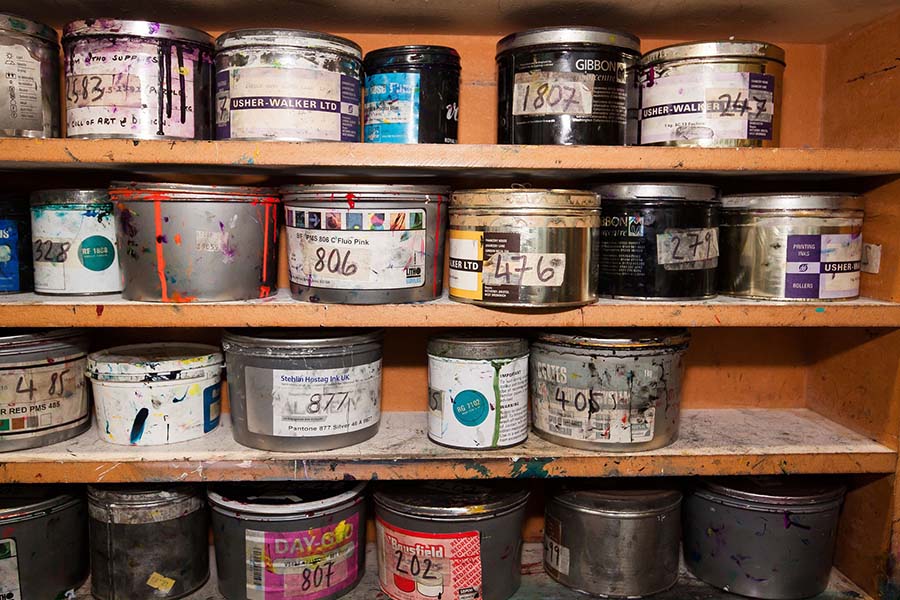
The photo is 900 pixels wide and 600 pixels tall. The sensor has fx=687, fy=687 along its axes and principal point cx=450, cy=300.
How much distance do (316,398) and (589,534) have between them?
599 millimetres

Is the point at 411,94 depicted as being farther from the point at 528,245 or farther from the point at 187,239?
the point at 187,239

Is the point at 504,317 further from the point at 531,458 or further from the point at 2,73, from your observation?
the point at 2,73

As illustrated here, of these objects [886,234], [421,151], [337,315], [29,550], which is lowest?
[29,550]

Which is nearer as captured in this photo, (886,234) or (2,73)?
(2,73)

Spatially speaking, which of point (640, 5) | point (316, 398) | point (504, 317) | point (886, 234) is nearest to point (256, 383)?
point (316, 398)

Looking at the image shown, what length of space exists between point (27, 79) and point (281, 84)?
18.0 inches

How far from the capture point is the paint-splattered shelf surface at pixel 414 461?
1236 millimetres

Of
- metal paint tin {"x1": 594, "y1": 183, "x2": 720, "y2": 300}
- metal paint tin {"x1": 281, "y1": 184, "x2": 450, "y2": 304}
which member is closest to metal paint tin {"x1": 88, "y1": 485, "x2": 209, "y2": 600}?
metal paint tin {"x1": 281, "y1": 184, "x2": 450, "y2": 304}

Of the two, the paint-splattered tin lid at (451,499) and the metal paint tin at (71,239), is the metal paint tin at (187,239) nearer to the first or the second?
the metal paint tin at (71,239)

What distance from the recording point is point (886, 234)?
52.4 inches

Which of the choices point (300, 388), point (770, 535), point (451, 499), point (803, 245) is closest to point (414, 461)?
point (451, 499)

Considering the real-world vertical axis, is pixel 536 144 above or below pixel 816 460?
above

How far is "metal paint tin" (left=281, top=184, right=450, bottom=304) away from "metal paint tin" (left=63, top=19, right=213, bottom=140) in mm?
249

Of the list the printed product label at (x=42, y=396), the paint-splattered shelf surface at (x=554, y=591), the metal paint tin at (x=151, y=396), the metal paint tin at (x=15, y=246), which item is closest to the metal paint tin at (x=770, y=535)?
the paint-splattered shelf surface at (x=554, y=591)
